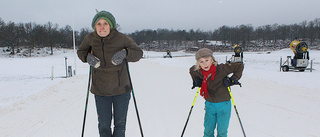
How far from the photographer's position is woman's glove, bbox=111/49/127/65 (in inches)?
98.3

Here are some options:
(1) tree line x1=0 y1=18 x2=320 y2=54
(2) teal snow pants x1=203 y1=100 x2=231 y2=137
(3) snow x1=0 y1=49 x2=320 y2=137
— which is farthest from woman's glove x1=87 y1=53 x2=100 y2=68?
(1) tree line x1=0 y1=18 x2=320 y2=54

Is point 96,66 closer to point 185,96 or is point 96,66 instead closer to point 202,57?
point 202,57

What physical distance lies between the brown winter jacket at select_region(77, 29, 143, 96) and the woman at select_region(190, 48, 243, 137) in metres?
1.16

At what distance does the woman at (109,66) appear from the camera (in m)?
2.55

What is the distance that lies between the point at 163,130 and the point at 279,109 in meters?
3.64

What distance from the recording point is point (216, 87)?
3037 millimetres

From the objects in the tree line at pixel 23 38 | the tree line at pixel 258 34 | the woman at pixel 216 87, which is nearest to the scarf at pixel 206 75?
the woman at pixel 216 87

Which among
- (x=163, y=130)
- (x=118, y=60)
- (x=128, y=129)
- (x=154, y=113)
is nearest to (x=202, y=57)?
(x=118, y=60)

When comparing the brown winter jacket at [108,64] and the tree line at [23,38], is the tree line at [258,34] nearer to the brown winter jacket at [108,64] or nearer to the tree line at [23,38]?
the tree line at [23,38]

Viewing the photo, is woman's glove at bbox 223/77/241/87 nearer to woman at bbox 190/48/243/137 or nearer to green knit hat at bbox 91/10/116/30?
woman at bbox 190/48/243/137

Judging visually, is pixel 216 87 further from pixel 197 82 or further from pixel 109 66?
pixel 109 66

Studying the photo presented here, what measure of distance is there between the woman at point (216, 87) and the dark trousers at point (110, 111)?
1276mm

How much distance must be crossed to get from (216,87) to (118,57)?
1.65 metres

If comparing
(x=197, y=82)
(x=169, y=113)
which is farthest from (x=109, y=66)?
(x=169, y=113)
